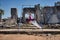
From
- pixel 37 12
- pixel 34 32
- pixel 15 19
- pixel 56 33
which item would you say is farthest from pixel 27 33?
pixel 37 12

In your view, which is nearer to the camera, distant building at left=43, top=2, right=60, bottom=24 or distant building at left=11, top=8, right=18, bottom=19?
distant building at left=11, top=8, right=18, bottom=19

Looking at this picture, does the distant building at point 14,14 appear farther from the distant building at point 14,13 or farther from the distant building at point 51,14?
the distant building at point 51,14

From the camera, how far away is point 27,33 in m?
14.0

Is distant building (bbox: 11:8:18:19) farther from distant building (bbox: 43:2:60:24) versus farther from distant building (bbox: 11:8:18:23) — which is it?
distant building (bbox: 43:2:60:24)

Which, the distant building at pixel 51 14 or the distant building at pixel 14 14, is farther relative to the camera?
the distant building at pixel 51 14

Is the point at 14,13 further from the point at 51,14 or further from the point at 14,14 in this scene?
the point at 51,14

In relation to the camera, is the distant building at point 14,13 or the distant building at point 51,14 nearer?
the distant building at point 14,13

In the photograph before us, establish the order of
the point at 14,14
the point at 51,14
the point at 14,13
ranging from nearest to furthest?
the point at 14,14, the point at 14,13, the point at 51,14

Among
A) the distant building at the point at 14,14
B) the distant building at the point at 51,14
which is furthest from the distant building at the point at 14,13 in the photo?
the distant building at the point at 51,14

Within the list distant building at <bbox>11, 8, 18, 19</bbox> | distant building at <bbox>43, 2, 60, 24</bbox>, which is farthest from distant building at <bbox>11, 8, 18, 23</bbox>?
distant building at <bbox>43, 2, 60, 24</bbox>

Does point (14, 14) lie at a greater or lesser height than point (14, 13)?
lesser

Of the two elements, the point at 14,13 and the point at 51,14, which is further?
the point at 51,14

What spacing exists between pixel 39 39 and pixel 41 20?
49.2 ft

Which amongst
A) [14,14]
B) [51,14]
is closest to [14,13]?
[14,14]
